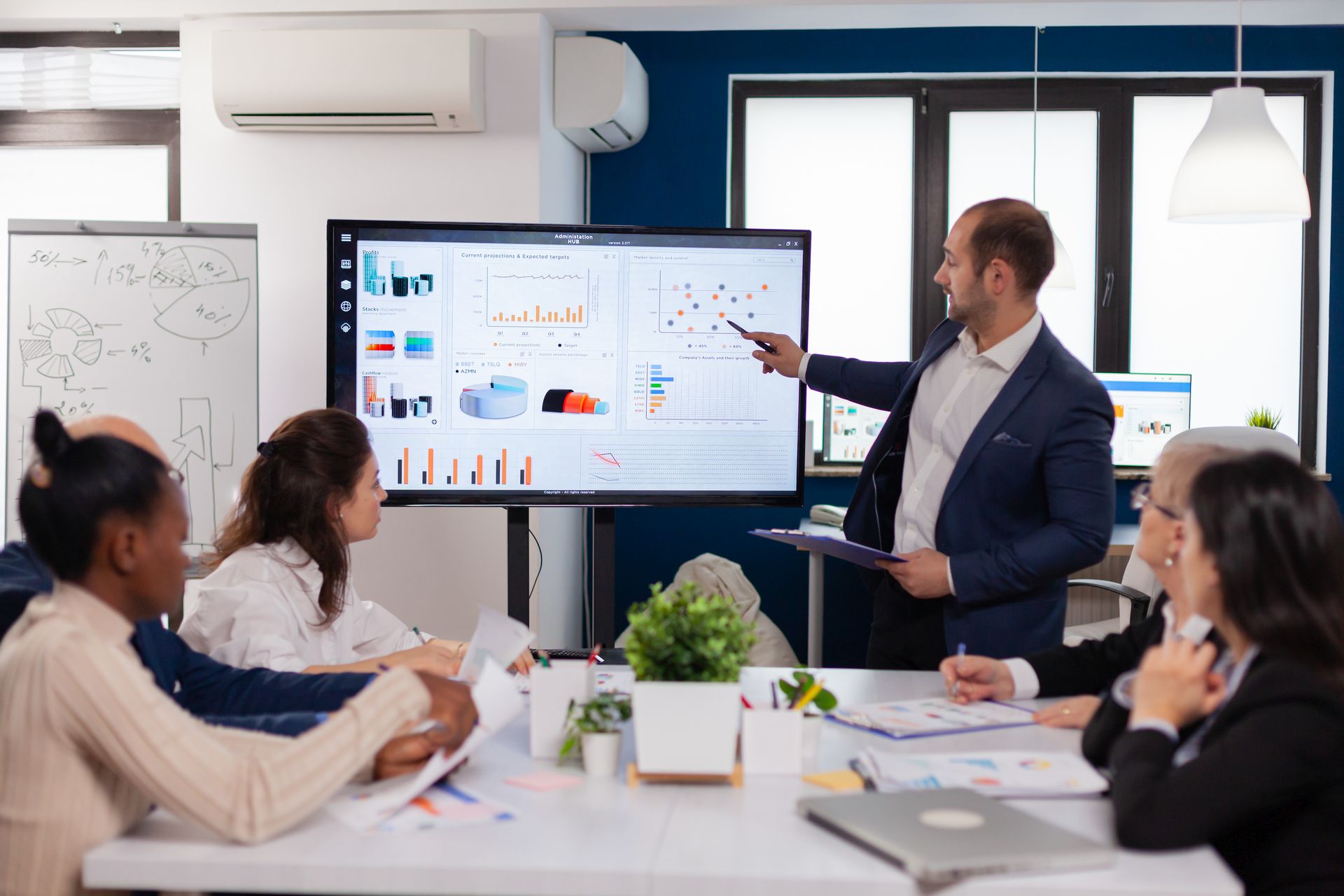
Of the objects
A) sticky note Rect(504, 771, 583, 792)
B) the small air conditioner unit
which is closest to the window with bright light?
the small air conditioner unit

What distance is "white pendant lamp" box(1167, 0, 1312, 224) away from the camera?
305 centimetres

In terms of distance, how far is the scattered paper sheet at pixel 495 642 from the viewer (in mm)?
1653

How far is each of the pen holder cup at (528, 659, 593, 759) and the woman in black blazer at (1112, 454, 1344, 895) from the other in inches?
26.7

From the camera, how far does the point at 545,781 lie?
4.72ft

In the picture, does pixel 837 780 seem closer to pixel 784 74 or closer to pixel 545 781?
pixel 545 781

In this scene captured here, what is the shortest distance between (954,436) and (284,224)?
2424 mm

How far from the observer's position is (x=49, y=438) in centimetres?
123

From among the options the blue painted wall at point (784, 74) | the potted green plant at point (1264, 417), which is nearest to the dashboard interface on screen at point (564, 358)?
the blue painted wall at point (784, 74)

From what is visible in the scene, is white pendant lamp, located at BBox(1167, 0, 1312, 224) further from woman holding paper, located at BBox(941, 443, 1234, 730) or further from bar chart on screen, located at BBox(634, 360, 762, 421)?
woman holding paper, located at BBox(941, 443, 1234, 730)

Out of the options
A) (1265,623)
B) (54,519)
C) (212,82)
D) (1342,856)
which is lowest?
(1342,856)

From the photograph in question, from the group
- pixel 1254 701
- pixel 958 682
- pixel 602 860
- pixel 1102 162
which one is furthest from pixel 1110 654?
pixel 1102 162

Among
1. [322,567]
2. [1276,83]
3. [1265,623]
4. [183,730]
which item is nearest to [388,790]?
[183,730]

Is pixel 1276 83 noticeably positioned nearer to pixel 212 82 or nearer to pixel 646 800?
pixel 212 82

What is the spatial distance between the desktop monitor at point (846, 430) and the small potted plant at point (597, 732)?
3198 mm
